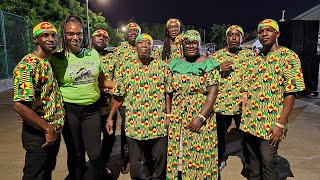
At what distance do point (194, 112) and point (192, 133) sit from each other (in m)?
0.23

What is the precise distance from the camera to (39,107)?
2.36 meters

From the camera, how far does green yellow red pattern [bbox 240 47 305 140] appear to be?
2.52m

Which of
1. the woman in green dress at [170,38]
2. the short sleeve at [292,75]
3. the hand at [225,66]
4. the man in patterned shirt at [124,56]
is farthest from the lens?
the woman in green dress at [170,38]

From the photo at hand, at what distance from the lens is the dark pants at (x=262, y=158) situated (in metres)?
2.71

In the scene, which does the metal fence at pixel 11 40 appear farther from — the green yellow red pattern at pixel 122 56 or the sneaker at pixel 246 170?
the sneaker at pixel 246 170

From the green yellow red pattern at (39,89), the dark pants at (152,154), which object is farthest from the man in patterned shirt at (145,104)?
the green yellow red pattern at (39,89)

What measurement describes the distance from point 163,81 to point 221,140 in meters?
1.53

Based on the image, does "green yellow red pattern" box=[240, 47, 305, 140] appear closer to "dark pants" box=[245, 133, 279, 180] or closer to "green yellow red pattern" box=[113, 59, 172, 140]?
"dark pants" box=[245, 133, 279, 180]

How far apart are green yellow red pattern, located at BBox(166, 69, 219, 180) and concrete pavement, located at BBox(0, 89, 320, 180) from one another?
1018 mm

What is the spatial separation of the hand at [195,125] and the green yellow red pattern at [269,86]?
0.58 m

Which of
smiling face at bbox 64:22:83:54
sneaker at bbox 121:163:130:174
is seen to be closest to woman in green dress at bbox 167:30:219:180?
smiling face at bbox 64:22:83:54

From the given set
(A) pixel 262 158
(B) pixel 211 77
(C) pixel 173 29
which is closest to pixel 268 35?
(B) pixel 211 77

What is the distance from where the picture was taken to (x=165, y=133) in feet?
9.48

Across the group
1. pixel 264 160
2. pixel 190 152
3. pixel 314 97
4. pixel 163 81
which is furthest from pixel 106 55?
pixel 314 97
